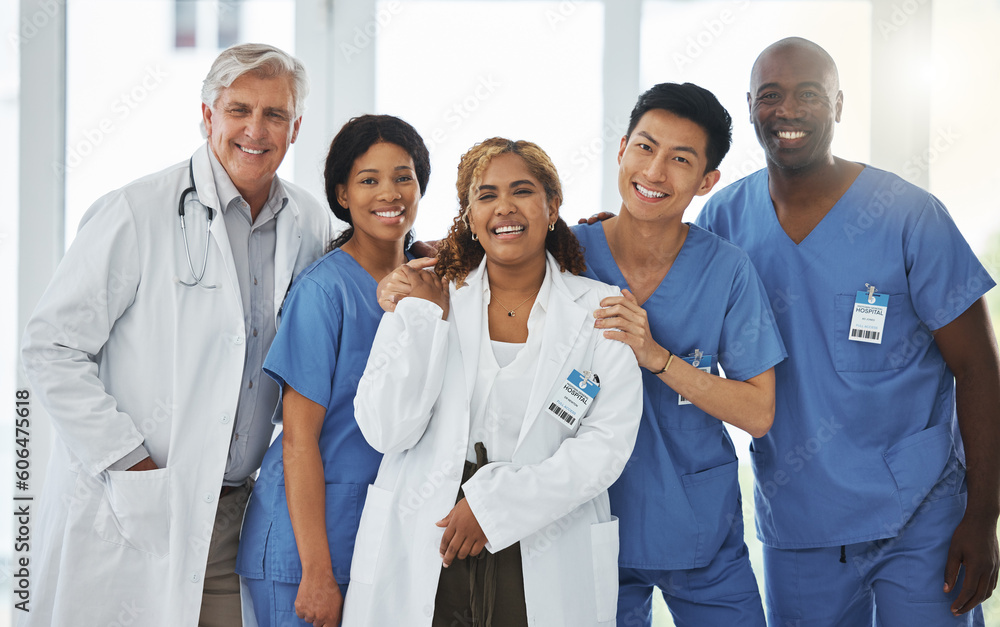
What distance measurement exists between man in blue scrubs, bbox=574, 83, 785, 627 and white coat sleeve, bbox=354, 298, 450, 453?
48 centimetres

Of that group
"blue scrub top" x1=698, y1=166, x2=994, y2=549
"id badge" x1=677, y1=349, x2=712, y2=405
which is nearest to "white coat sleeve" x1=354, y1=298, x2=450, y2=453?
"id badge" x1=677, y1=349, x2=712, y2=405

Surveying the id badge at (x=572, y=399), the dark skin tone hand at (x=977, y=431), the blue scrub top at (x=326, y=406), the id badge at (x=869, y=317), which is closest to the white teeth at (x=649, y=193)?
the id badge at (x=572, y=399)

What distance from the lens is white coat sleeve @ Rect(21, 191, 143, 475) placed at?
1.51m

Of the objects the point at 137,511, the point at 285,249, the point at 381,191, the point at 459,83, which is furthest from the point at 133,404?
the point at 459,83

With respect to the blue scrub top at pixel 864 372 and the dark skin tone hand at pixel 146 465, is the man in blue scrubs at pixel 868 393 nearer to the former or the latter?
the blue scrub top at pixel 864 372

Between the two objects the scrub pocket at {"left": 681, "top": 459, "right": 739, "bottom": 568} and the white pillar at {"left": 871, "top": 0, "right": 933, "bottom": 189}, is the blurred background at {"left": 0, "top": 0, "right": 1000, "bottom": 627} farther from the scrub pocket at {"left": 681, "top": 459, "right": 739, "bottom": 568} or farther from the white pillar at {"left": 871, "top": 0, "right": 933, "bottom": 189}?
the scrub pocket at {"left": 681, "top": 459, "right": 739, "bottom": 568}

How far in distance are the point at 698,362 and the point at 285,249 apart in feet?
3.53

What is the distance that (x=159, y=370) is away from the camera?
1.62 meters

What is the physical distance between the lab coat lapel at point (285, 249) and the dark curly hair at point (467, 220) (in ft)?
1.29

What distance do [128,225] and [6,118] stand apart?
1.54 meters

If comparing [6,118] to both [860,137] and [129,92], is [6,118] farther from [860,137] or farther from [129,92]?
[860,137]

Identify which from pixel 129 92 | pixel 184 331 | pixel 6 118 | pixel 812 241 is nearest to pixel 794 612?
pixel 812 241

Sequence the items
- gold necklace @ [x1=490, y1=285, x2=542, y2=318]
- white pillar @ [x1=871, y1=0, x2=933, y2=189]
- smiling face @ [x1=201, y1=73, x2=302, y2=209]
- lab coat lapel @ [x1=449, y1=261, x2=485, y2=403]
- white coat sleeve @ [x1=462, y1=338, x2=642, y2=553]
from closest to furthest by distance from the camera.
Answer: white coat sleeve @ [x1=462, y1=338, x2=642, y2=553] < lab coat lapel @ [x1=449, y1=261, x2=485, y2=403] < gold necklace @ [x1=490, y1=285, x2=542, y2=318] < smiling face @ [x1=201, y1=73, x2=302, y2=209] < white pillar @ [x1=871, y1=0, x2=933, y2=189]

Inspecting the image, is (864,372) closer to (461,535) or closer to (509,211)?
(509,211)
